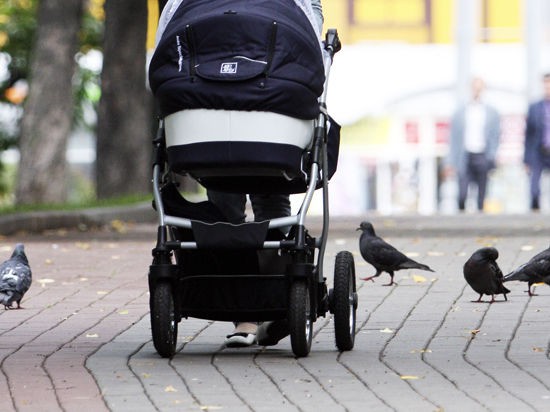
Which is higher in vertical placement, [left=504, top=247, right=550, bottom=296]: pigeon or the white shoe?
the white shoe

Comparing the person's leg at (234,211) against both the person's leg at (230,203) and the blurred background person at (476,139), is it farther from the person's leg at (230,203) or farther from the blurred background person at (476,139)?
the blurred background person at (476,139)

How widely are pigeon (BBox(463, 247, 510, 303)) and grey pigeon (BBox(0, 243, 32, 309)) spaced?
2479mm

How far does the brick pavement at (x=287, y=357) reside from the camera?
6.16 m

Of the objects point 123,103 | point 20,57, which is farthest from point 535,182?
point 20,57

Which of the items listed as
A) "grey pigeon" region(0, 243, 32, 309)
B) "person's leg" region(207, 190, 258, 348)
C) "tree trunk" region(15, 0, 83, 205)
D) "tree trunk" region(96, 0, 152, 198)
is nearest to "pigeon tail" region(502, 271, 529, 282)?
"person's leg" region(207, 190, 258, 348)

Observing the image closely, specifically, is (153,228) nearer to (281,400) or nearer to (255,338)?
(255,338)

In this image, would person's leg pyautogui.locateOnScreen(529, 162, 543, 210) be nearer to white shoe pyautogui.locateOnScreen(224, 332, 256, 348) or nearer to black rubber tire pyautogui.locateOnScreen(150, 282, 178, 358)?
white shoe pyautogui.locateOnScreen(224, 332, 256, 348)

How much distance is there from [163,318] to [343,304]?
2.70 feet

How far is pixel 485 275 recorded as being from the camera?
951cm

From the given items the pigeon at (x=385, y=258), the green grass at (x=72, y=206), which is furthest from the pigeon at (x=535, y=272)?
the green grass at (x=72, y=206)

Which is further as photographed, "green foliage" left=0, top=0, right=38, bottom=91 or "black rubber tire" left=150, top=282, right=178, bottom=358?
"green foliage" left=0, top=0, right=38, bottom=91

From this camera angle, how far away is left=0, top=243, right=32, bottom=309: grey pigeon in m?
9.19

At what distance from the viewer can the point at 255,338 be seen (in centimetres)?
771

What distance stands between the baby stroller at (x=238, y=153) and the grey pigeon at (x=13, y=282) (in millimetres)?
2080
